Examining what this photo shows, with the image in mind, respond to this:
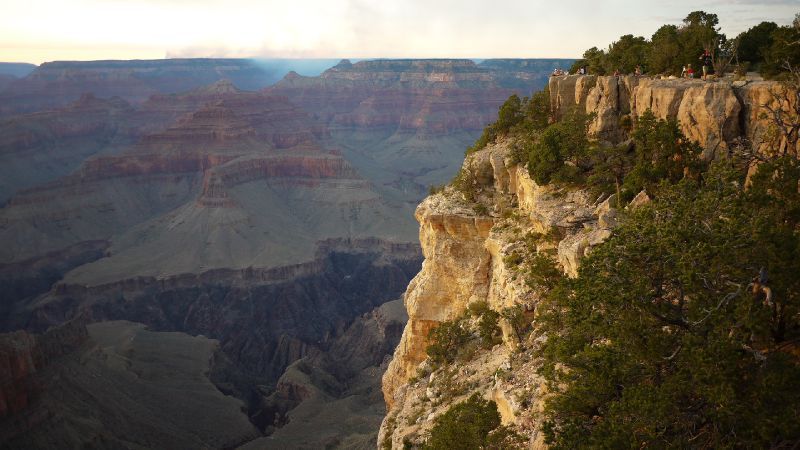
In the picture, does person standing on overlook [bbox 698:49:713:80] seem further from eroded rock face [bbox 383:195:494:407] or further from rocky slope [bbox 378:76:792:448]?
eroded rock face [bbox 383:195:494:407]

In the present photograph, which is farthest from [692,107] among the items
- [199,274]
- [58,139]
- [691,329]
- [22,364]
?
[58,139]

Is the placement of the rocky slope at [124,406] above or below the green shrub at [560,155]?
below

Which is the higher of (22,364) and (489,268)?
(489,268)

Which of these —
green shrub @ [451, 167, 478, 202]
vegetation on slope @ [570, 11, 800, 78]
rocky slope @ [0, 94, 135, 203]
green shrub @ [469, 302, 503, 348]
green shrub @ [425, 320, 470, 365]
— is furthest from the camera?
rocky slope @ [0, 94, 135, 203]

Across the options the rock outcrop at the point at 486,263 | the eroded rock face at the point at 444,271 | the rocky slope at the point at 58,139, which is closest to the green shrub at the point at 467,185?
the rock outcrop at the point at 486,263

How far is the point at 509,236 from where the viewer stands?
87.4 ft

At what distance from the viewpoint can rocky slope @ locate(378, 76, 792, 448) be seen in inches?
807

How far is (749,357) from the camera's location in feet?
43.2

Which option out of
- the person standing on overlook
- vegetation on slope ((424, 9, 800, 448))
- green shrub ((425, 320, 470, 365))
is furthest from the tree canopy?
green shrub ((425, 320, 470, 365))

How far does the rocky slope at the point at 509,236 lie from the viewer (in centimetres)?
2050

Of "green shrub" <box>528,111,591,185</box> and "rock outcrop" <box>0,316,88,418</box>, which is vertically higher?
"green shrub" <box>528,111,591,185</box>

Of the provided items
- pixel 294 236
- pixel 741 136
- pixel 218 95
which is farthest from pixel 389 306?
pixel 218 95

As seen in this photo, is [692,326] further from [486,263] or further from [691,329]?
[486,263]

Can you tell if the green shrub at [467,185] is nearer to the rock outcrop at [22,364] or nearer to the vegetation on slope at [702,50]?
the vegetation on slope at [702,50]
